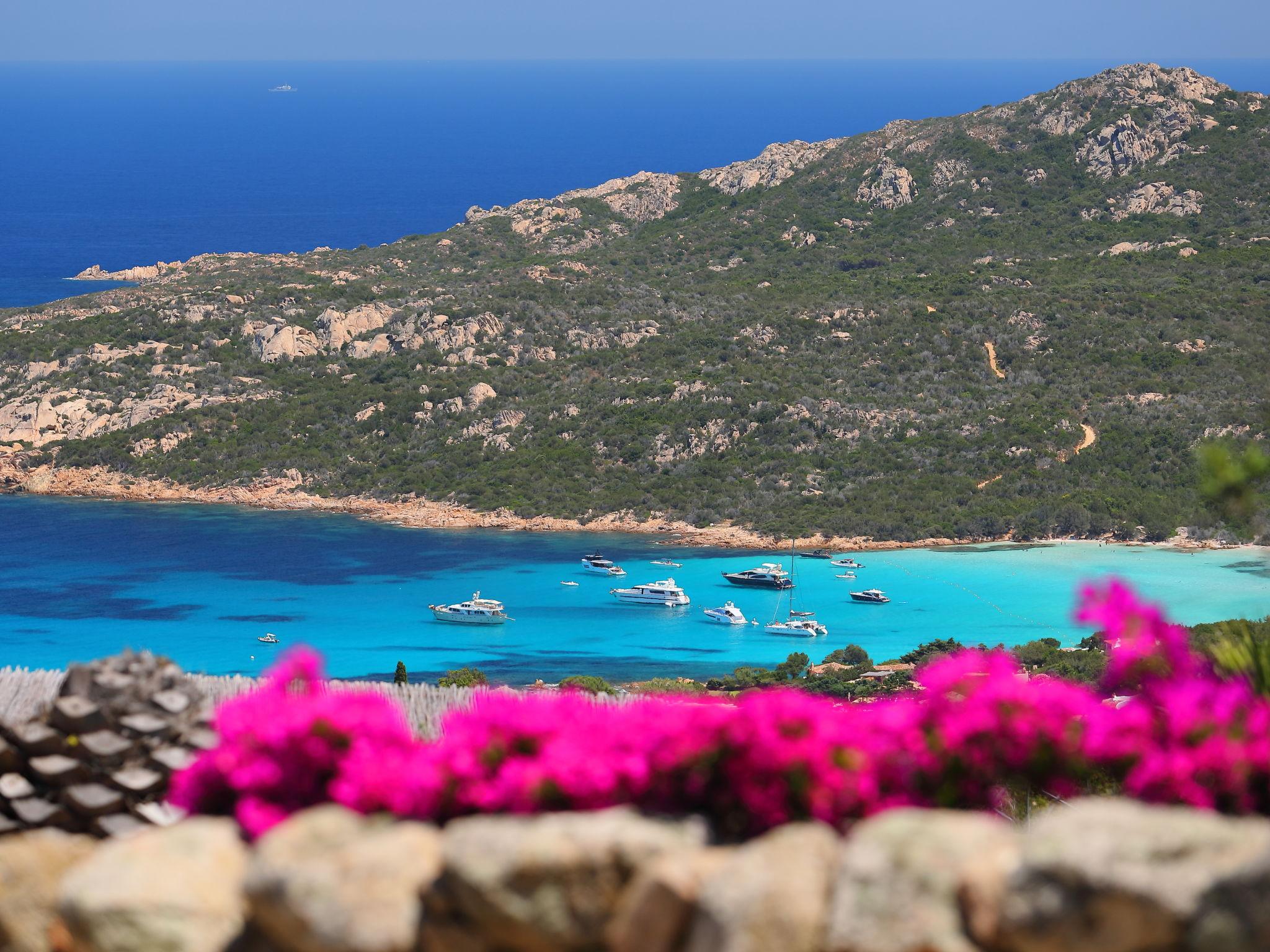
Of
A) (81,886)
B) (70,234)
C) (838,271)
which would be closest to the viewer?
(81,886)

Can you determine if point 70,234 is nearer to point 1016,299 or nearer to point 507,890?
point 1016,299

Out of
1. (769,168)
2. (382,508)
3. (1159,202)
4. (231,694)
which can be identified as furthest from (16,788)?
(769,168)

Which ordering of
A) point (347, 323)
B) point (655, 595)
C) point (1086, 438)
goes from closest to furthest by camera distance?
point (655, 595)
point (1086, 438)
point (347, 323)

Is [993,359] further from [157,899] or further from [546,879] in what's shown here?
[157,899]

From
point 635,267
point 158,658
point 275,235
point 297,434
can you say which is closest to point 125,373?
point 297,434

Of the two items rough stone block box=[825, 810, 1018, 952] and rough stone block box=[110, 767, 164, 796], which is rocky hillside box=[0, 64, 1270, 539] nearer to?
rough stone block box=[110, 767, 164, 796]
